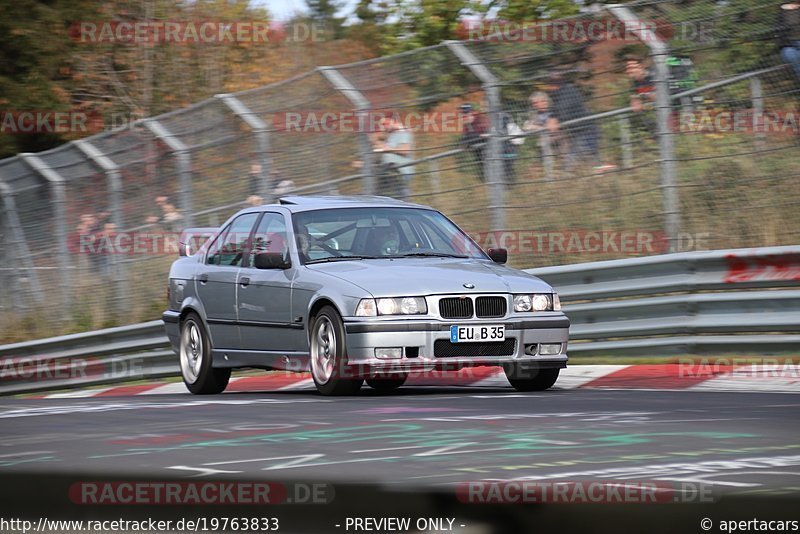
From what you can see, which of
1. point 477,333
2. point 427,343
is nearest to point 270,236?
point 427,343

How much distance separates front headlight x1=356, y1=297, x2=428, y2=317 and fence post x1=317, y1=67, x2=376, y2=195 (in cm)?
487

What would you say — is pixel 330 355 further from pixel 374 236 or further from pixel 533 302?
pixel 533 302

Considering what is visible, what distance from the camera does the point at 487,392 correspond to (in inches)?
392

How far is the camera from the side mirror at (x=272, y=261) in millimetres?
10383

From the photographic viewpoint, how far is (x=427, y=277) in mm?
9703

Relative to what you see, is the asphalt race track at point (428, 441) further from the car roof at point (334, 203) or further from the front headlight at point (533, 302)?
the car roof at point (334, 203)

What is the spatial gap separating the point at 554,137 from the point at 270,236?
3.14 m

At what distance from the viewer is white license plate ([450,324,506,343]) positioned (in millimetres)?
9484

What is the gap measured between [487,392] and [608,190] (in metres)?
3.29

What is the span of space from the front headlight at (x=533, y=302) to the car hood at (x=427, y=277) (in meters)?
0.04

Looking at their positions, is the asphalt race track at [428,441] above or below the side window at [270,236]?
below

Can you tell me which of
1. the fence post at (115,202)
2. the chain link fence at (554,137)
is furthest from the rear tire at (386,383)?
the fence post at (115,202)

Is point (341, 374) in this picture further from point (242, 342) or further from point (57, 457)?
point (57, 457)

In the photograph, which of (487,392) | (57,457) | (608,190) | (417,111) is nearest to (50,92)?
(417,111)
